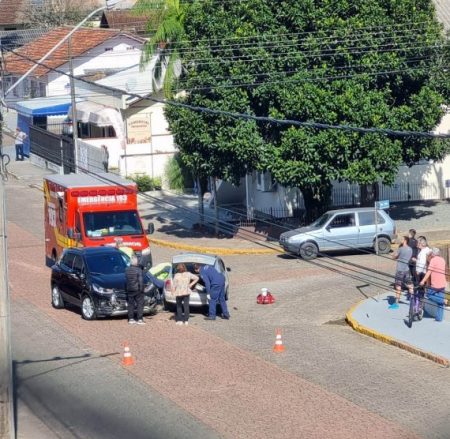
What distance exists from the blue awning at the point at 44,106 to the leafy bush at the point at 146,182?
8.29 m

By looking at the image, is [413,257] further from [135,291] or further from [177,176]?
[177,176]

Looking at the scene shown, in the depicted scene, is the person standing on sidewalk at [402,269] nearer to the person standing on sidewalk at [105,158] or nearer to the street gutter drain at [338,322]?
the street gutter drain at [338,322]

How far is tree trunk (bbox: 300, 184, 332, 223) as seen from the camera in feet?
113

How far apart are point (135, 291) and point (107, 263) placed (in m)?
1.92

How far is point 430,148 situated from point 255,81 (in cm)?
577

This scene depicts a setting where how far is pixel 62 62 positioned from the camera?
5641 cm

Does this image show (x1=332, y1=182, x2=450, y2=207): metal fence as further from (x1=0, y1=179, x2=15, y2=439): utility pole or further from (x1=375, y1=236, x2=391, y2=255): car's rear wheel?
(x1=0, y1=179, x2=15, y2=439): utility pole

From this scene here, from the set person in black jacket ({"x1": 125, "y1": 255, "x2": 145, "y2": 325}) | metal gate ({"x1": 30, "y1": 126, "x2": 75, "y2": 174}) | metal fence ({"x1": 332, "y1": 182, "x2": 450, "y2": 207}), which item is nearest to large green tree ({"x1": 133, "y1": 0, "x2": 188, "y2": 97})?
metal fence ({"x1": 332, "y1": 182, "x2": 450, "y2": 207})

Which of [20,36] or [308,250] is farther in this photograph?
[20,36]

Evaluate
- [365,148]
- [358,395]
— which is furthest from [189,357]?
[365,148]

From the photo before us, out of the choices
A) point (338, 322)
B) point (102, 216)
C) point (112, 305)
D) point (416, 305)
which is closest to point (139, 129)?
point (102, 216)

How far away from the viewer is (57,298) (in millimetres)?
25359

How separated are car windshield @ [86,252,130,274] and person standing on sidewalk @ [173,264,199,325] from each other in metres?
1.76

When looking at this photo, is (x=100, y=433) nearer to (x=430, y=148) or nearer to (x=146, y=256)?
(x=146, y=256)
